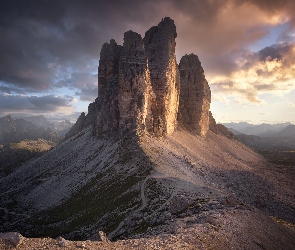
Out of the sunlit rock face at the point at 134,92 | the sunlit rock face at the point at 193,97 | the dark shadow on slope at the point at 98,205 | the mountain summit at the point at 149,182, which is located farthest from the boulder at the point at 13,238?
the sunlit rock face at the point at 193,97

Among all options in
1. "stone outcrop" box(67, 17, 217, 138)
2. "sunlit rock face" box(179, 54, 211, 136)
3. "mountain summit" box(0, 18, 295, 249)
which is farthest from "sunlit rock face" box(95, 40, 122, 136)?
"sunlit rock face" box(179, 54, 211, 136)

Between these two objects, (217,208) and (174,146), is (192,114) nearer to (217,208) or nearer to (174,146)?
(174,146)

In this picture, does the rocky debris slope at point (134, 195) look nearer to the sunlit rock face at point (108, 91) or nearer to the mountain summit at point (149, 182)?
the mountain summit at point (149, 182)

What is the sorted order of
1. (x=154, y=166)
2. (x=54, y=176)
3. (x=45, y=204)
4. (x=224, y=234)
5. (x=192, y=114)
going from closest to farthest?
(x=224, y=234) < (x=154, y=166) < (x=45, y=204) < (x=54, y=176) < (x=192, y=114)

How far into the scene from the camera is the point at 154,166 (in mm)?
72500

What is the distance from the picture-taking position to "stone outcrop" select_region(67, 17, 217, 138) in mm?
103188

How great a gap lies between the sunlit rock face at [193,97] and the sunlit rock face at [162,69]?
33213 mm

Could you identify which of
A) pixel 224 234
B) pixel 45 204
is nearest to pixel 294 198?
pixel 224 234

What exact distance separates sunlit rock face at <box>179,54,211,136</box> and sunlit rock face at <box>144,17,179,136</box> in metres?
33.2

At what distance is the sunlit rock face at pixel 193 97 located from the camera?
6147 inches

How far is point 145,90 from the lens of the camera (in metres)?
105

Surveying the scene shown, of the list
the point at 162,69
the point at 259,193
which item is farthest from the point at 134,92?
the point at 259,193

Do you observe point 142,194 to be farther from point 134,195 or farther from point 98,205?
point 98,205

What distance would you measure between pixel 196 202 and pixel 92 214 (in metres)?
27.6
